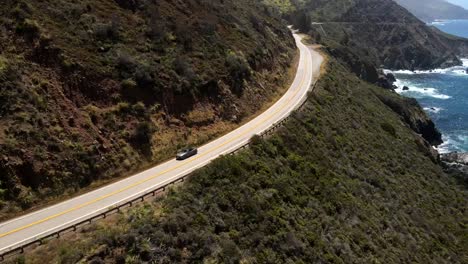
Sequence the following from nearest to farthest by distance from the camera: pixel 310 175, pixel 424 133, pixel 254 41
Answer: pixel 310 175 < pixel 254 41 < pixel 424 133

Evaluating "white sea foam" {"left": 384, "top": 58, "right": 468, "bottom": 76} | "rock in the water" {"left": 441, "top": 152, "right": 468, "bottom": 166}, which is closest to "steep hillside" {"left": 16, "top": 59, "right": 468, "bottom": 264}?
"rock in the water" {"left": 441, "top": 152, "right": 468, "bottom": 166}

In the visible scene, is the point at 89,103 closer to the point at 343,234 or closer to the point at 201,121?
the point at 201,121

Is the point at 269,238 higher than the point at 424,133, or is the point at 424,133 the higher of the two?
the point at 269,238

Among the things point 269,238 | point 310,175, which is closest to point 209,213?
point 269,238

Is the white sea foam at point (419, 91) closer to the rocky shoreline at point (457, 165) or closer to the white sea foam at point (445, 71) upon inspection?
the white sea foam at point (445, 71)

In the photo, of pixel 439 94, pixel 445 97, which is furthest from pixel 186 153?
pixel 439 94

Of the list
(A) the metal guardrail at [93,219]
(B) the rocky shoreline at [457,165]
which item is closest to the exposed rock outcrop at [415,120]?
(B) the rocky shoreline at [457,165]

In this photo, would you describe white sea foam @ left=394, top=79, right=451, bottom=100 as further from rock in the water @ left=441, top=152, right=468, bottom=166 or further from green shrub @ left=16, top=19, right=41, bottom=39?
green shrub @ left=16, top=19, right=41, bottom=39
